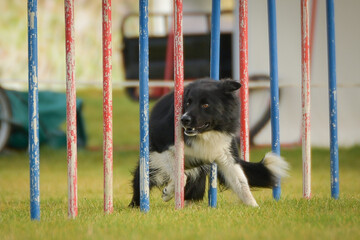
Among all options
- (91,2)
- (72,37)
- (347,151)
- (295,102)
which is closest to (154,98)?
(295,102)

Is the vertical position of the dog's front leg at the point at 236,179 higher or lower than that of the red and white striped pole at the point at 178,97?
lower

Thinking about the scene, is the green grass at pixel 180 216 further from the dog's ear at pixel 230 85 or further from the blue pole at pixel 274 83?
the dog's ear at pixel 230 85

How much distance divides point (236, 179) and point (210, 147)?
0.36 m

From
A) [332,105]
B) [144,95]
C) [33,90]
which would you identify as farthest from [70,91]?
[332,105]

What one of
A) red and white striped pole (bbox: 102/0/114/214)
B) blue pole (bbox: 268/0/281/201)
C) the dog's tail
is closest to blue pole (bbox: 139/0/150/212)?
red and white striped pole (bbox: 102/0/114/214)

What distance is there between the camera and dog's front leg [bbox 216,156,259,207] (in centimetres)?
468

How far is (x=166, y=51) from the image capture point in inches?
472

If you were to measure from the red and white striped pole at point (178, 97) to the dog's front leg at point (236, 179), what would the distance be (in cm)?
48

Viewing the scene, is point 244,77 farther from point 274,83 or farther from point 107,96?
point 107,96

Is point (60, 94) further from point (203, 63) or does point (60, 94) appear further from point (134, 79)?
point (203, 63)

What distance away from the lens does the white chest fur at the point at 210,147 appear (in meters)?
4.51

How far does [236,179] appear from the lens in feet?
15.5

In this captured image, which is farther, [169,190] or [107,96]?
[169,190]

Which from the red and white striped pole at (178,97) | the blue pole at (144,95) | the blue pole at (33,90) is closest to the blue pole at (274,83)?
the red and white striped pole at (178,97)
